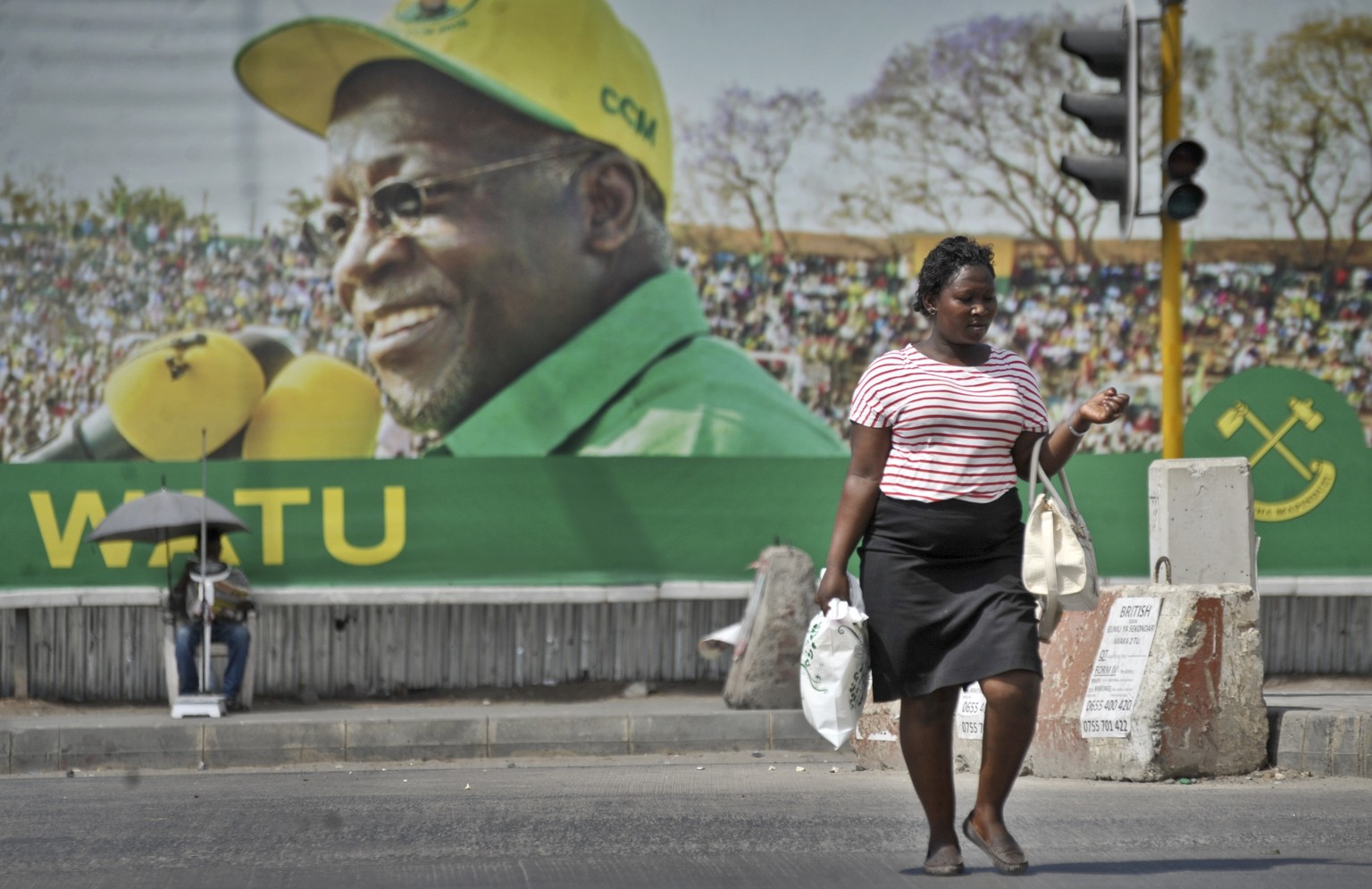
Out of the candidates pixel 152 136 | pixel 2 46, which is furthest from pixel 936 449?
pixel 2 46

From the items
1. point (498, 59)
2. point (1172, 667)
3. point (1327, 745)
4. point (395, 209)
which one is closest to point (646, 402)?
point (395, 209)

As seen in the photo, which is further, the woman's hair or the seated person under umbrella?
the seated person under umbrella

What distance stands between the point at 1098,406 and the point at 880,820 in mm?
2081

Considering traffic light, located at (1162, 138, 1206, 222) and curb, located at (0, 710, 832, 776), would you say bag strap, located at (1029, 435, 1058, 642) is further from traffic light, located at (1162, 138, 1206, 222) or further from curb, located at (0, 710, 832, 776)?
curb, located at (0, 710, 832, 776)

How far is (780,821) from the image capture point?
582 cm

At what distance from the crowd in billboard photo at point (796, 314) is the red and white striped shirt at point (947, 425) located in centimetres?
616

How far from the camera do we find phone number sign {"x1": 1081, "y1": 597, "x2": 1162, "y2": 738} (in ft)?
22.6

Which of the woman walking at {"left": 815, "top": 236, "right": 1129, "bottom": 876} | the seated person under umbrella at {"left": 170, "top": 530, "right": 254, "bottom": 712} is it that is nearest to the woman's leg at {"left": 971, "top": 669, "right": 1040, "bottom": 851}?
the woman walking at {"left": 815, "top": 236, "right": 1129, "bottom": 876}

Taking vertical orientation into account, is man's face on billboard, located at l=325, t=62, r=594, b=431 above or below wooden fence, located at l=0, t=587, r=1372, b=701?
above

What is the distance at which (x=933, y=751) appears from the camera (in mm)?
4465

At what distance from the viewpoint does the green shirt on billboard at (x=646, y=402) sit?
10.5 metres

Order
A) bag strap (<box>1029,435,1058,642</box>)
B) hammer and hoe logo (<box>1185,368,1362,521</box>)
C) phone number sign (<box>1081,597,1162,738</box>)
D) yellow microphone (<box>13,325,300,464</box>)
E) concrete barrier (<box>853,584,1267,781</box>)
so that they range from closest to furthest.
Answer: bag strap (<box>1029,435,1058,642</box>), concrete barrier (<box>853,584,1267,781</box>), phone number sign (<box>1081,597,1162,738</box>), yellow microphone (<box>13,325,300,464</box>), hammer and hoe logo (<box>1185,368,1362,521</box>)

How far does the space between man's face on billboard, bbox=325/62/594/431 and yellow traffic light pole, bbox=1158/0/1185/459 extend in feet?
12.6

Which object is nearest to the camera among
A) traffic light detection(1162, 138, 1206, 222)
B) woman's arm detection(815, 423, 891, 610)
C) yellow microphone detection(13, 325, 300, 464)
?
woman's arm detection(815, 423, 891, 610)
